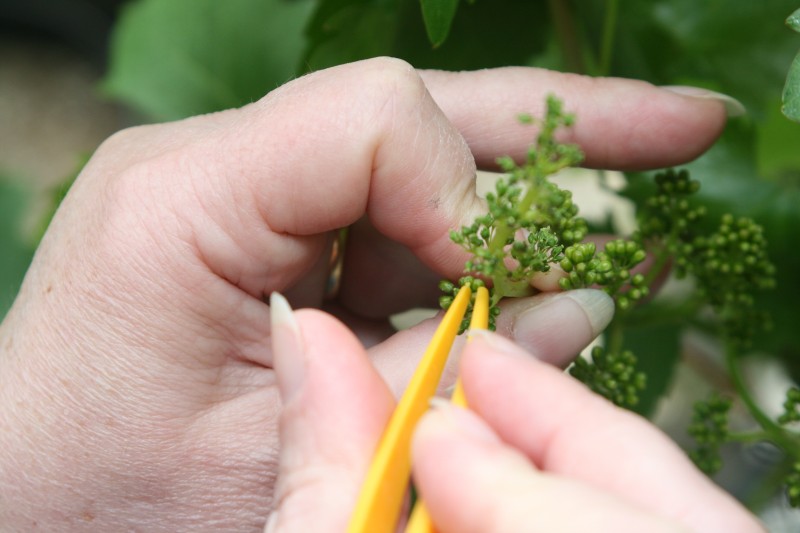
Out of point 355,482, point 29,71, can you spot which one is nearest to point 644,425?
point 355,482

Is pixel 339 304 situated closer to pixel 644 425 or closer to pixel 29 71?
pixel 644 425

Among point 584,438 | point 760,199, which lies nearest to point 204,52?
point 760,199

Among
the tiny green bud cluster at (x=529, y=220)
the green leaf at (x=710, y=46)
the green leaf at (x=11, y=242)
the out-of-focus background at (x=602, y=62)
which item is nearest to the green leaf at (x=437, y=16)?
the out-of-focus background at (x=602, y=62)

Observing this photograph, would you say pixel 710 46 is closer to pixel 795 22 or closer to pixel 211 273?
pixel 795 22

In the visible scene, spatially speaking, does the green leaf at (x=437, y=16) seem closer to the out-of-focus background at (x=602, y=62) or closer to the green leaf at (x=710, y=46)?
the out-of-focus background at (x=602, y=62)

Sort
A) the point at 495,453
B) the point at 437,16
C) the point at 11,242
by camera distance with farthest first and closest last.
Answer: the point at 11,242 → the point at 437,16 → the point at 495,453

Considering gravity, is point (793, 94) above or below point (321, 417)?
above

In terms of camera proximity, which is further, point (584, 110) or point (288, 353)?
point (584, 110)

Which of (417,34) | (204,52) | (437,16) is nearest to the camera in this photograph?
(437,16)
